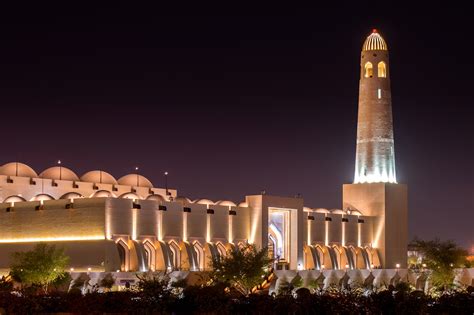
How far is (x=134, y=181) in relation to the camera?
7269 centimetres

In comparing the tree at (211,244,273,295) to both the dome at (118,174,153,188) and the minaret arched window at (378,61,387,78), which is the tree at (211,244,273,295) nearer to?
the dome at (118,174,153,188)

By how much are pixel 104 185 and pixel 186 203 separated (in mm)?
14640

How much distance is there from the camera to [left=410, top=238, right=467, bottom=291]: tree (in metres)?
65.9

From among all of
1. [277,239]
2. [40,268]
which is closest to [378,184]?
[277,239]

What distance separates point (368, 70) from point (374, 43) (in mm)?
2309

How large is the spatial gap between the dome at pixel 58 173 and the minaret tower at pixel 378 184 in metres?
21.6

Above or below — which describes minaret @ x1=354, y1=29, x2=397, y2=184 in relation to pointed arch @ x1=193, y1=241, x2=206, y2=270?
above

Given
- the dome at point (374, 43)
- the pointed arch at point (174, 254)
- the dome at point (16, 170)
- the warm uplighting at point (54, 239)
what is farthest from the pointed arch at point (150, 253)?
the dome at point (374, 43)

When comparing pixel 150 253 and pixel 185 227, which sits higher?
pixel 185 227

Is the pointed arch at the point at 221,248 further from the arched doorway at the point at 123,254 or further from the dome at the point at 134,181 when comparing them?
the dome at the point at 134,181

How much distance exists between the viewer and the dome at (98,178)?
227 ft

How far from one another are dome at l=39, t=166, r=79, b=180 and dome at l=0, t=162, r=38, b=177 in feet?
5.37

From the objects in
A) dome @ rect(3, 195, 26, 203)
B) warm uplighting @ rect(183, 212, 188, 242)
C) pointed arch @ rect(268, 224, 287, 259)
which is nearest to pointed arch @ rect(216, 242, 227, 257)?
warm uplighting @ rect(183, 212, 188, 242)

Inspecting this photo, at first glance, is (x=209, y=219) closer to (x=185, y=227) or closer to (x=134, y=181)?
(x=185, y=227)
